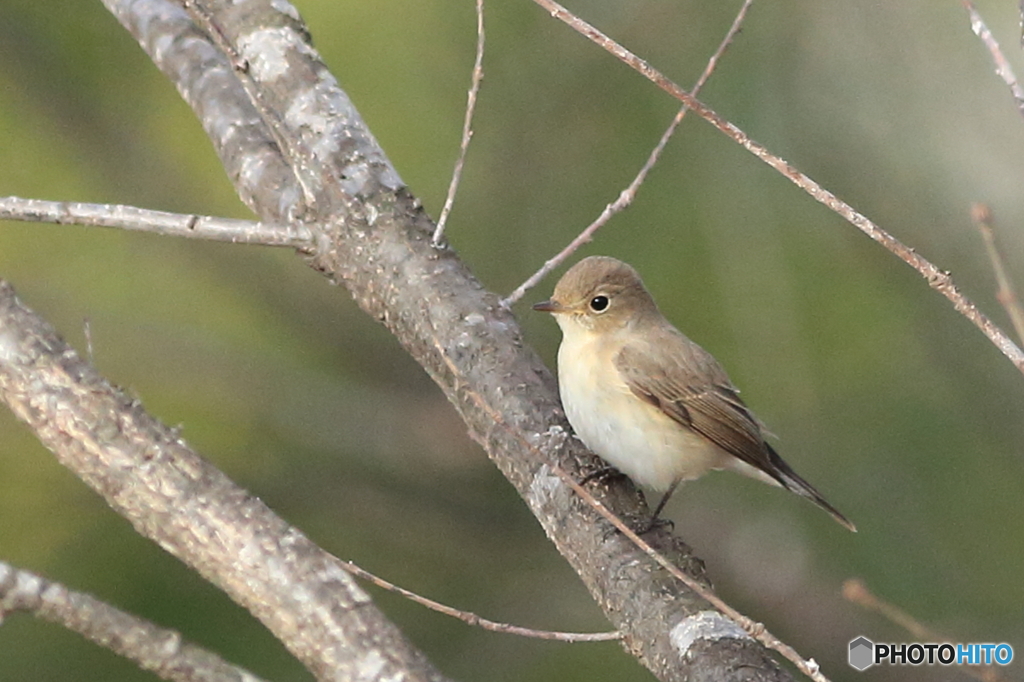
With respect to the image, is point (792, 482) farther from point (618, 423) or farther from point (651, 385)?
point (618, 423)

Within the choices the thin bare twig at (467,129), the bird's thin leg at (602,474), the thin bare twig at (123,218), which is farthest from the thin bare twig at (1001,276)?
the thin bare twig at (123,218)

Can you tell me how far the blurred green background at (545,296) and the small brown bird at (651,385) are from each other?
1327mm

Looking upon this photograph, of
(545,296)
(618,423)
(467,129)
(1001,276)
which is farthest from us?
(545,296)

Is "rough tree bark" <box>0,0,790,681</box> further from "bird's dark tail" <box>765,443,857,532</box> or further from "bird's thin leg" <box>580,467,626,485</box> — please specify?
"bird's dark tail" <box>765,443,857,532</box>

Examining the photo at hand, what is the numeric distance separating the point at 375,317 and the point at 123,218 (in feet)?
2.18

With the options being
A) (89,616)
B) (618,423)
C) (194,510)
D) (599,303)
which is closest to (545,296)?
(599,303)

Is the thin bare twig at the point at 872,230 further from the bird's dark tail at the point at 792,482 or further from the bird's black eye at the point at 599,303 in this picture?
the bird's dark tail at the point at 792,482

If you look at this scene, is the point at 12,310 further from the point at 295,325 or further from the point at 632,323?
the point at 295,325

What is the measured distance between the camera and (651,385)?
311cm

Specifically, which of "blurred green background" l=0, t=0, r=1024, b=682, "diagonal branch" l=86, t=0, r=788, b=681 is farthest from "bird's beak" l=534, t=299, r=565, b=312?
"blurred green background" l=0, t=0, r=1024, b=682

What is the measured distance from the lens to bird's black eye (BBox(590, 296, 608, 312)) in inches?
127

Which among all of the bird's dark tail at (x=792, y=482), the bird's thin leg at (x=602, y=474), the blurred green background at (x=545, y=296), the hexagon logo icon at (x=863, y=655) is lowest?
the bird's thin leg at (x=602, y=474)

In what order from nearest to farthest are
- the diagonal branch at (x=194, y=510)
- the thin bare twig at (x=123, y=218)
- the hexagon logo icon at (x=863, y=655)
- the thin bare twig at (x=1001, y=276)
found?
the thin bare twig at (x=1001, y=276) < the diagonal branch at (x=194, y=510) < the thin bare twig at (x=123, y=218) < the hexagon logo icon at (x=863, y=655)

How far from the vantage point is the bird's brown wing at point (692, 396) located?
311 centimetres
